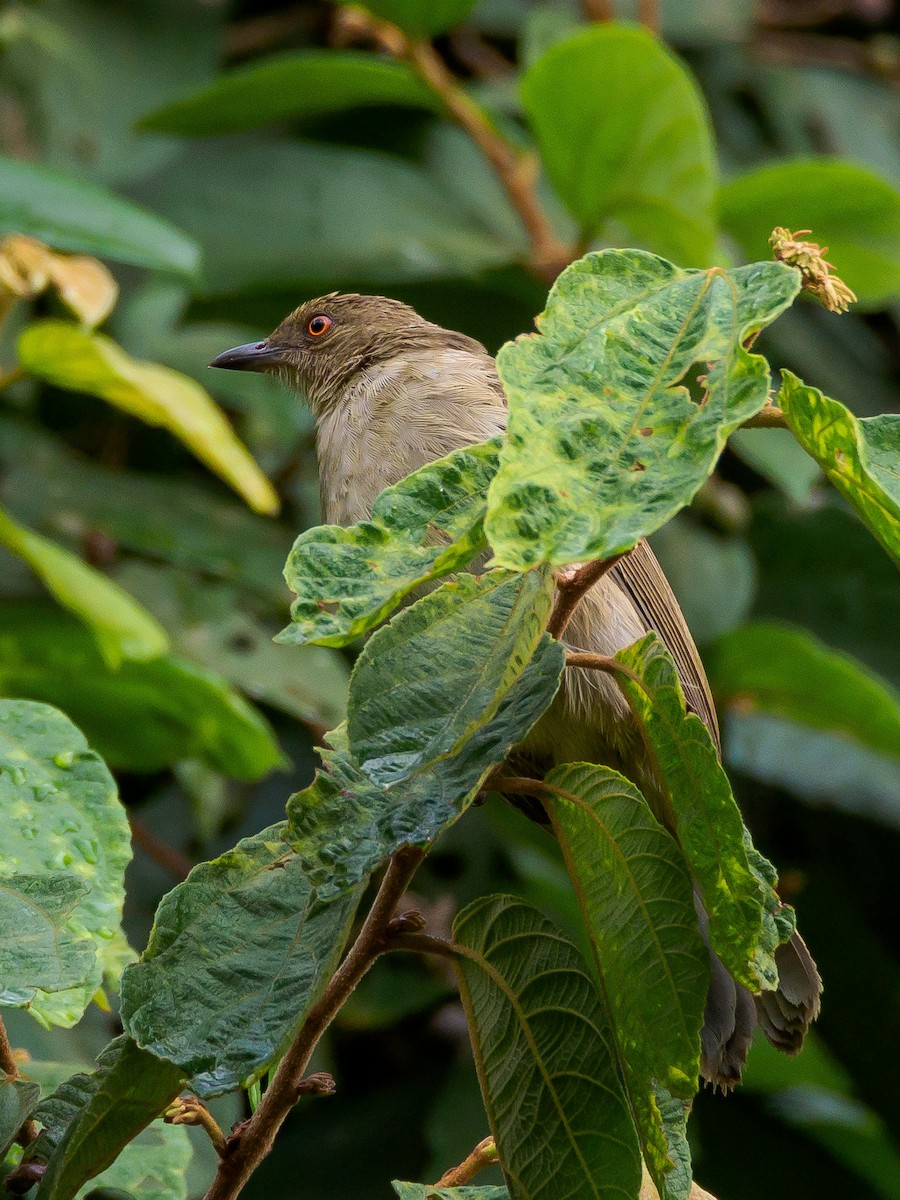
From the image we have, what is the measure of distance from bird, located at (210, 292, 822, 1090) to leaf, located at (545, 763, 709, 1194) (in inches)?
31.1

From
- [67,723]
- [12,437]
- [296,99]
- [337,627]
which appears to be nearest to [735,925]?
[337,627]

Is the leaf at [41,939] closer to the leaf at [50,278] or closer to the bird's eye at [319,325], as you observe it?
the leaf at [50,278]

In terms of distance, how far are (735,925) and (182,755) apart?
6.06 ft

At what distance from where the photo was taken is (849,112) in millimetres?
5297

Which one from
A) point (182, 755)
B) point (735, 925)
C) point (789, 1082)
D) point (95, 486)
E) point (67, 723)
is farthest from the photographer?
point (789, 1082)

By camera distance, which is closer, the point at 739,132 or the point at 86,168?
the point at 86,168

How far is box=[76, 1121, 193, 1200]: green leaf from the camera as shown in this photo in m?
1.60

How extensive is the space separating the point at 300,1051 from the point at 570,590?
0.50 m

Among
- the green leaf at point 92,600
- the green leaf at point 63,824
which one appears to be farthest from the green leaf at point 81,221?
the green leaf at point 63,824

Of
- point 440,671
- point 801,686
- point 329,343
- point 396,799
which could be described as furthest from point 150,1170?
point 801,686

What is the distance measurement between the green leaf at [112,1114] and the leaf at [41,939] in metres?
0.09

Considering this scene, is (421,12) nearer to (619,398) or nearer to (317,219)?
(317,219)

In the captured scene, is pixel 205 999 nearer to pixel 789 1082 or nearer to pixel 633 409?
pixel 633 409

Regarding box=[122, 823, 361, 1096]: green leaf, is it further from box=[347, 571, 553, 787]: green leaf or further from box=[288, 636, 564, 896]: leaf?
box=[347, 571, 553, 787]: green leaf
